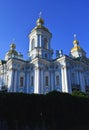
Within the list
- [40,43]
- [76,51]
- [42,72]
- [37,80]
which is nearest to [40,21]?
[40,43]

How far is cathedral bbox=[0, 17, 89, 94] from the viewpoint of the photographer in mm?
39231

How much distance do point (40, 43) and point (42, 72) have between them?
791 cm

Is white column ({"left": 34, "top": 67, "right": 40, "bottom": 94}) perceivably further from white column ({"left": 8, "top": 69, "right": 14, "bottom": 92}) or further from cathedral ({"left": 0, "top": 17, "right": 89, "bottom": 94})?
white column ({"left": 8, "top": 69, "right": 14, "bottom": 92})

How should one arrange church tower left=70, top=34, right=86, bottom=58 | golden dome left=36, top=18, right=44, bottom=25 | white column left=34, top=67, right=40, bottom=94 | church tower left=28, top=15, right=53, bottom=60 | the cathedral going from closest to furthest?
white column left=34, top=67, right=40, bottom=94 < the cathedral < church tower left=28, top=15, right=53, bottom=60 < golden dome left=36, top=18, right=44, bottom=25 < church tower left=70, top=34, right=86, bottom=58

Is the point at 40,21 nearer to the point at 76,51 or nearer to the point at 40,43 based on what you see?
the point at 40,43

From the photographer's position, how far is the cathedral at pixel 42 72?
39.2 metres

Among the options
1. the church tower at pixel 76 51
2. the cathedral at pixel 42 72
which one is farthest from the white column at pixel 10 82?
the church tower at pixel 76 51

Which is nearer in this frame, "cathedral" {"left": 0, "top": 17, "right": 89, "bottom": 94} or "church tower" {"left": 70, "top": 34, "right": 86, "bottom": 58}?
"cathedral" {"left": 0, "top": 17, "right": 89, "bottom": 94}

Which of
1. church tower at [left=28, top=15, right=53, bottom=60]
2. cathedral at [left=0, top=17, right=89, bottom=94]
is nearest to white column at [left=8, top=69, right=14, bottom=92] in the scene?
cathedral at [left=0, top=17, right=89, bottom=94]

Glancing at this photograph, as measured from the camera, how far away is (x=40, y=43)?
45.5 m

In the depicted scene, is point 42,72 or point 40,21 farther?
point 40,21

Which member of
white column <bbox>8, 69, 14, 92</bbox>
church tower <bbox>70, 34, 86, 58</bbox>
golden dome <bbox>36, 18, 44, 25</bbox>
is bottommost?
white column <bbox>8, 69, 14, 92</bbox>

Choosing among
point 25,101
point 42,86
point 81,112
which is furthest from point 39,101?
point 42,86

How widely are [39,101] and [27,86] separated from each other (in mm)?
21195
